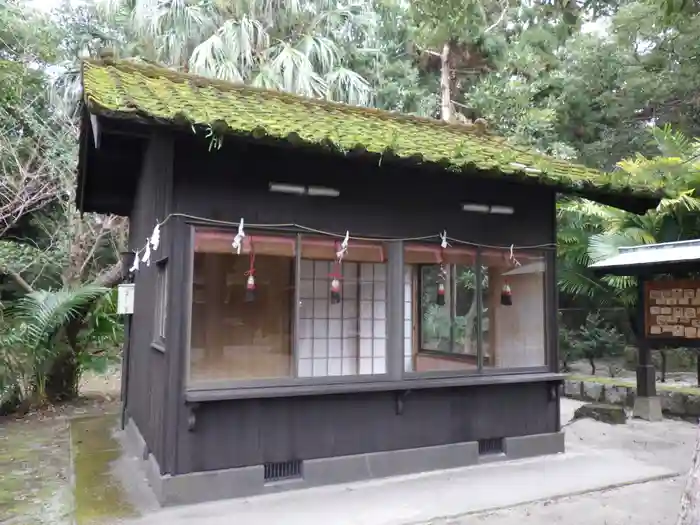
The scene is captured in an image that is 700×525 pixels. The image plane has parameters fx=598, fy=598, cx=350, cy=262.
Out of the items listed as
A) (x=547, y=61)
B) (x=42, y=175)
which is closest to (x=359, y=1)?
(x=547, y=61)

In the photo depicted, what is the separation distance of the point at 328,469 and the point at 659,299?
6.18m

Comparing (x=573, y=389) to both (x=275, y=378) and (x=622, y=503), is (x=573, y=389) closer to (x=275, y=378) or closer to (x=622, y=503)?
(x=622, y=503)

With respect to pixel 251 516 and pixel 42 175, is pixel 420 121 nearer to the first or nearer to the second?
pixel 251 516

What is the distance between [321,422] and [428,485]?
1.20 metres

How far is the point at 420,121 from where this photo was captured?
8258 mm

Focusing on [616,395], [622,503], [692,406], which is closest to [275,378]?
[622,503]

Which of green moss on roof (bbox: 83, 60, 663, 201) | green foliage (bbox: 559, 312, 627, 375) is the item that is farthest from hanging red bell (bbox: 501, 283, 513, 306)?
green foliage (bbox: 559, 312, 627, 375)

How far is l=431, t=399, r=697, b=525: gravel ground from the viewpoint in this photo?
4863 mm

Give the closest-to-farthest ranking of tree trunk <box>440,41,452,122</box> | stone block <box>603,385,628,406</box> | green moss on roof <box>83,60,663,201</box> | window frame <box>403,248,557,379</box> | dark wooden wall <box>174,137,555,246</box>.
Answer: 1. green moss on roof <box>83,60,663,201</box>
2. dark wooden wall <box>174,137,555,246</box>
3. window frame <box>403,248,557,379</box>
4. stone block <box>603,385,628,406</box>
5. tree trunk <box>440,41,452,122</box>

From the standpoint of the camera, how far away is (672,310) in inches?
352

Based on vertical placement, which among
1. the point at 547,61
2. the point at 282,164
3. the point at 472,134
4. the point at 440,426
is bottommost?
the point at 440,426

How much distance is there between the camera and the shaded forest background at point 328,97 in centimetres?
1098

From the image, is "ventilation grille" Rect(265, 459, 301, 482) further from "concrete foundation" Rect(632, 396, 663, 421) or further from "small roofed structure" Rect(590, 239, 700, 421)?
"concrete foundation" Rect(632, 396, 663, 421)

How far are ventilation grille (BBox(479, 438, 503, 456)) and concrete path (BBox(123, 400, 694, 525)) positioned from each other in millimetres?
259
